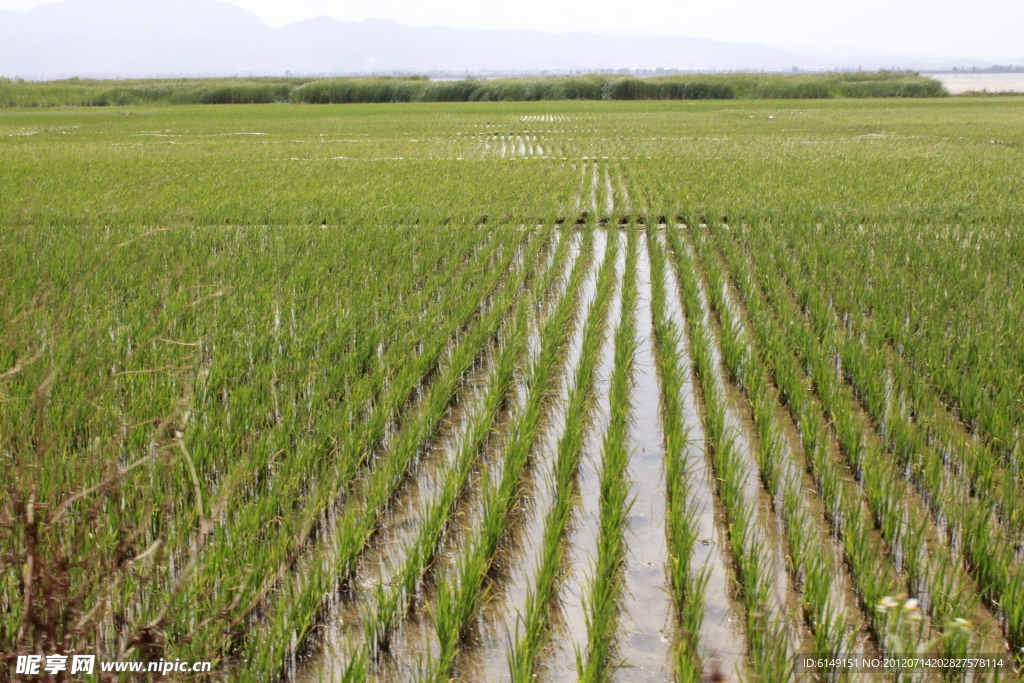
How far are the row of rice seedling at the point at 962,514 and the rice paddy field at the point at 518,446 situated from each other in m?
0.01

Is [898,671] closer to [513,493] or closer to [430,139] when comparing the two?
[513,493]

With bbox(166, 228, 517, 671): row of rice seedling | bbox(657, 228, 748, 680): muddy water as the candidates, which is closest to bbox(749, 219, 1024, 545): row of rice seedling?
bbox(657, 228, 748, 680): muddy water

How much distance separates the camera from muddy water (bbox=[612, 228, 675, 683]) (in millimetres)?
2227

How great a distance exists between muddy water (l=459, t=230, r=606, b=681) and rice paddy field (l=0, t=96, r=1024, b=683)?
0.01 m

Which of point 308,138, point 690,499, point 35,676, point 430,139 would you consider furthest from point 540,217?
point 308,138

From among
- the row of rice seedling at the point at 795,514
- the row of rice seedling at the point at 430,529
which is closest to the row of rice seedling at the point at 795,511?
the row of rice seedling at the point at 795,514

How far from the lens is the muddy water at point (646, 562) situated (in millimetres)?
2227

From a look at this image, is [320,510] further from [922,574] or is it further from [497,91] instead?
[497,91]

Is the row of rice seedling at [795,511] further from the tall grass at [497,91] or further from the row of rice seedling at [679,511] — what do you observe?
the tall grass at [497,91]

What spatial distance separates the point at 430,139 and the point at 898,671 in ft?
59.8

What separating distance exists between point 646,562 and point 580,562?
0.67 ft

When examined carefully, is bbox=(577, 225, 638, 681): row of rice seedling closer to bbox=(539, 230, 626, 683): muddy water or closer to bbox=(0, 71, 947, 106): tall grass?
bbox=(539, 230, 626, 683): muddy water

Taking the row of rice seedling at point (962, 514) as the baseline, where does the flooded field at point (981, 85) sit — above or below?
above

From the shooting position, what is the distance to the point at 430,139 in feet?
63.3
